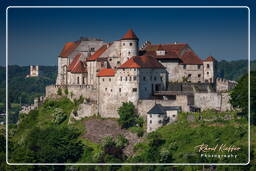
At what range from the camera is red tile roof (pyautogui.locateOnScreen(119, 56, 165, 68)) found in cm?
6319

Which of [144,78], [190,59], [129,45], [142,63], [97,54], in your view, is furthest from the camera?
[97,54]

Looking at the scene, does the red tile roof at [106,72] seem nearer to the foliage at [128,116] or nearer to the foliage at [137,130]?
the foliage at [128,116]

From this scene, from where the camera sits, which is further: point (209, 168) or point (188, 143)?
point (188, 143)

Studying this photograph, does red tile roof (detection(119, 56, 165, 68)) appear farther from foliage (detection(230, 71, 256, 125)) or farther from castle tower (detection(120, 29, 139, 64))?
foliage (detection(230, 71, 256, 125))

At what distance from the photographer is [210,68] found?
2635 inches

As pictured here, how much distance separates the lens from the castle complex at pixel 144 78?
205 feet

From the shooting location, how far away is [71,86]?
70500mm

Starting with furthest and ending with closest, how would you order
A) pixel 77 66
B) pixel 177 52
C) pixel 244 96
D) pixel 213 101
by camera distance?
pixel 77 66 < pixel 177 52 < pixel 213 101 < pixel 244 96

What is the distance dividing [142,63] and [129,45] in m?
2.55

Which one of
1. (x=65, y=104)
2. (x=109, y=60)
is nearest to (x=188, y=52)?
(x=109, y=60)

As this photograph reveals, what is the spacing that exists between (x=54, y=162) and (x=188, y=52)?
14.7m

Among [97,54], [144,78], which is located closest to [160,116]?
[144,78]

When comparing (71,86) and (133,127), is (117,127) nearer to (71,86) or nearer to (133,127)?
(133,127)
